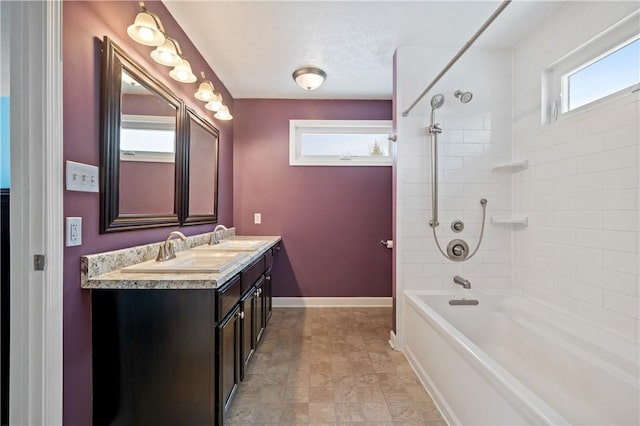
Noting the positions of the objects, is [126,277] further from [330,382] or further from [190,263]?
[330,382]

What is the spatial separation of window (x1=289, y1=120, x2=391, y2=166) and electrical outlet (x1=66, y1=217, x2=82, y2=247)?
2.40m

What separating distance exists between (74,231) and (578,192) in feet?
9.05

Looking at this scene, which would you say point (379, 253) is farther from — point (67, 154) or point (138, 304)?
point (67, 154)

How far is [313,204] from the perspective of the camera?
3455 mm

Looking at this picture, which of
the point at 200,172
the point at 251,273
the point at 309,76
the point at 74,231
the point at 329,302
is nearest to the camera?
the point at 74,231

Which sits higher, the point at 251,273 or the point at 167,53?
the point at 167,53

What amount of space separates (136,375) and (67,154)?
1.02 meters

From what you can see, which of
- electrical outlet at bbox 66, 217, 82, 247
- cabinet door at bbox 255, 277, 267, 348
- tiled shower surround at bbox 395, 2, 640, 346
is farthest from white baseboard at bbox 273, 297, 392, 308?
electrical outlet at bbox 66, 217, 82, 247

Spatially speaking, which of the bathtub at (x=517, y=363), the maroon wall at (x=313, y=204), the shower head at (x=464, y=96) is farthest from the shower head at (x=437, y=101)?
the bathtub at (x=517, y=363)

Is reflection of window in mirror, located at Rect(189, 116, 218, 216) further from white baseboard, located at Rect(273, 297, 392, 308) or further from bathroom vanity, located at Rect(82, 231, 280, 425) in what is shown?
white baseboard, located at Rect(273, 297, 392, 308)

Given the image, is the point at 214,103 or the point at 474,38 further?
the point at 214,103

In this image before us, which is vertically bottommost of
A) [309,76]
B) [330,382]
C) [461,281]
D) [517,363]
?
[330,382]

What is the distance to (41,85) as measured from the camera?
1.08m

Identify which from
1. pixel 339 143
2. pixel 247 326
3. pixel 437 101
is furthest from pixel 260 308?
pixel 437 101
